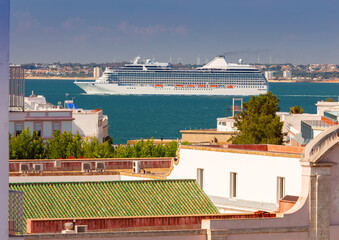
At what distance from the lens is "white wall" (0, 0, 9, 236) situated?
310 inches

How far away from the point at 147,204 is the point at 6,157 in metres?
11.9

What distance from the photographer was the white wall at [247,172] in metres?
22.7

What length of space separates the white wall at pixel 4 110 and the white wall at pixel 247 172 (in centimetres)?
1480

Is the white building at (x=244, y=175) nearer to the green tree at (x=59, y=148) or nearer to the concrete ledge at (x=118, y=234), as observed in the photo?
the concrete ledge at (x=118, y=234)

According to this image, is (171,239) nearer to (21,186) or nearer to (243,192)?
(21,186)

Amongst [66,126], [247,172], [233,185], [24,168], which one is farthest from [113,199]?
[66,126]

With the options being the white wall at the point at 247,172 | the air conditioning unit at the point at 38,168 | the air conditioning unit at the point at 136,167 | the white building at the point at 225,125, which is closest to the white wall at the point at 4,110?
the white wall at the point at 247,172

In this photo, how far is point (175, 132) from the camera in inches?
5694

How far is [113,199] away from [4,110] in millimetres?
12052

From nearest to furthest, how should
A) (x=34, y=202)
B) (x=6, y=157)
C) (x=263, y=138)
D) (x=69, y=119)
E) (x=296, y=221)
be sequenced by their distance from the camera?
1. (x=6, y=157)
2. (x=296, y=221)
3. (x=34, y=202)
4. (x=263, y=138)
5. (x=69, y=119)

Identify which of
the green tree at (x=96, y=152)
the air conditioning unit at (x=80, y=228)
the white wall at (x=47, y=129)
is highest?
the white wall at (x=47, y=129)

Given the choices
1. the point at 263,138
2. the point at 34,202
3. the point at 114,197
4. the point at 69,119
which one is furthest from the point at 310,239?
the point at 69,119

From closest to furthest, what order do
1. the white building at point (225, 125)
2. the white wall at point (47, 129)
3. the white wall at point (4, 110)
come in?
1. the white wall at point (4, 110)
2. the white wall at point (47, 129)
3. the white building at point (225, 125)

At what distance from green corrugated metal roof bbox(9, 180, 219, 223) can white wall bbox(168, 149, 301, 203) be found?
3004mm
